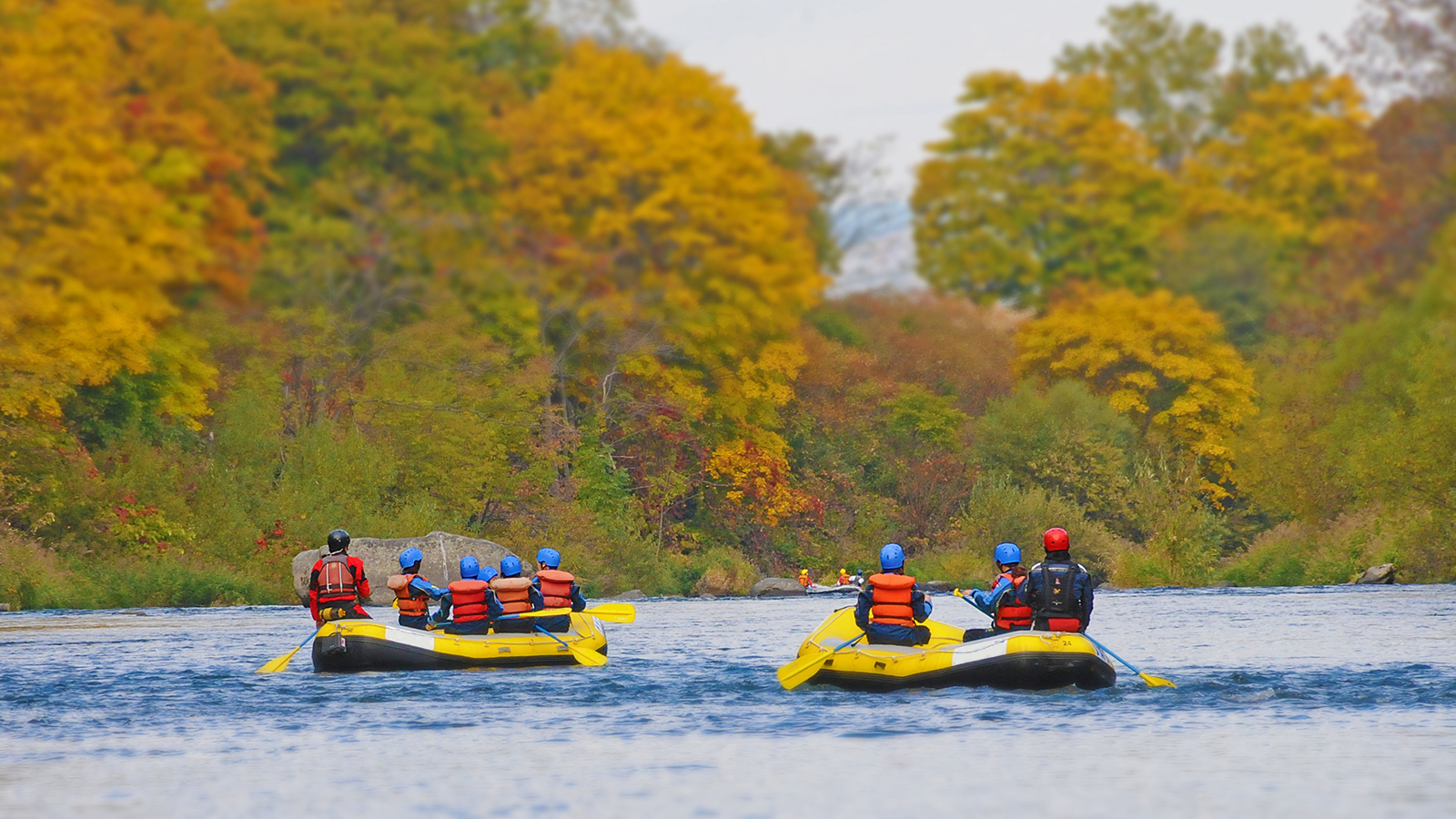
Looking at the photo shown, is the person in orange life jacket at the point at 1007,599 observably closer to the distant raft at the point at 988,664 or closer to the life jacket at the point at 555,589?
the distant raft at the point at 988,664

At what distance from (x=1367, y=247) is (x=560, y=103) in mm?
23432

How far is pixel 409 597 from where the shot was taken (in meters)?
20.7

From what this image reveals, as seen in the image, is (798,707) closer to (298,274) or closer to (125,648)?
(125,648)

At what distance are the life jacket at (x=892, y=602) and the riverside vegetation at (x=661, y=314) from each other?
37.1 feet

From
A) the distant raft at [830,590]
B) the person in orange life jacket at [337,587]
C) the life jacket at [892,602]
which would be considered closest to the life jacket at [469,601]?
the person in orange life jacket at [337,587]

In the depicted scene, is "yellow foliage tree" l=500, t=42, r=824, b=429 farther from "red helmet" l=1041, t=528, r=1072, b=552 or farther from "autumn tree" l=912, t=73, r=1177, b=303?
"red helmet" l=1041, t=528, r=1072, b=552

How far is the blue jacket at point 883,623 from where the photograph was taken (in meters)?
17.7

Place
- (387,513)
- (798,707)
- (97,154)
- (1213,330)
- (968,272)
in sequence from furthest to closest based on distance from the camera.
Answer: (968,272) < (1213,330) < (387,513) < (97,154) < (798,707)

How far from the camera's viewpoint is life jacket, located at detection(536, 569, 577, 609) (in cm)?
2159

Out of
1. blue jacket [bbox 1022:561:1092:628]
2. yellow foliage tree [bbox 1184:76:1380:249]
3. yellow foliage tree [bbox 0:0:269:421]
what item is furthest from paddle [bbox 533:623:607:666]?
yellow foliage tree [bbox 1184:76:1380:249]

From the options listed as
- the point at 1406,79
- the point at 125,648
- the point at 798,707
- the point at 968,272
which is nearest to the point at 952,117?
the point at 968,272

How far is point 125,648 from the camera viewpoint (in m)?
23.3

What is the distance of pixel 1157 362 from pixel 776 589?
1508cm

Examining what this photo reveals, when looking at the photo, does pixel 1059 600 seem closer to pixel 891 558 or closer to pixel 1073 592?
pixel 1073 592
